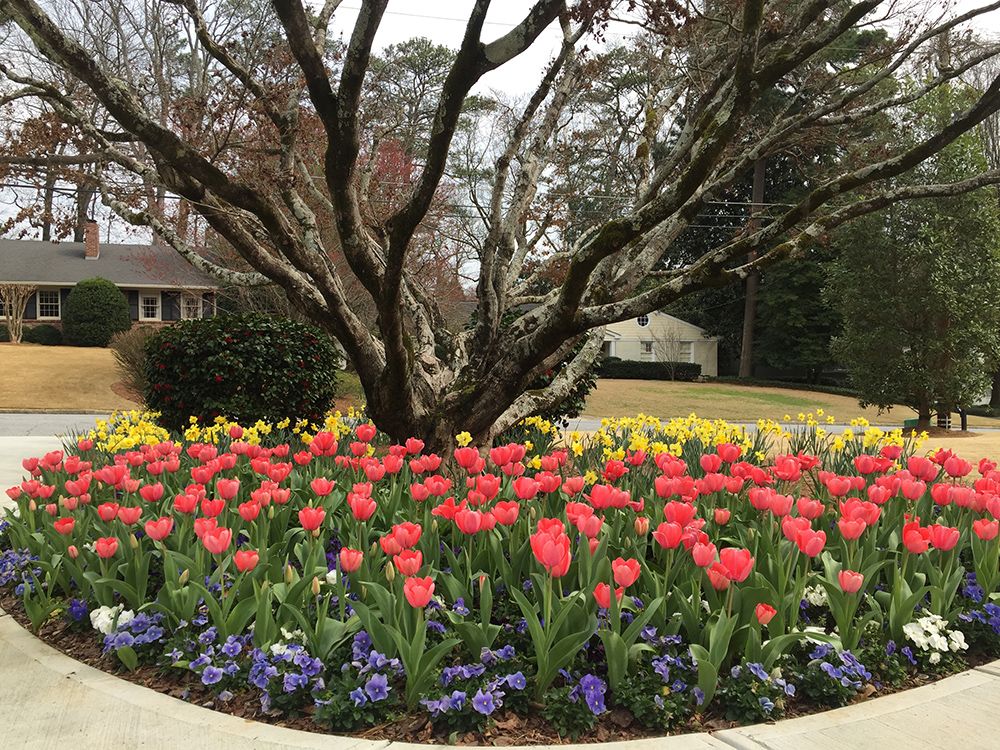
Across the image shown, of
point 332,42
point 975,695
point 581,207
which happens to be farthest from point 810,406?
point 975,695

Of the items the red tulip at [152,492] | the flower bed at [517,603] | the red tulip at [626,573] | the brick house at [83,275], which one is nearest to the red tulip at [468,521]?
the flower bed at [517,603]

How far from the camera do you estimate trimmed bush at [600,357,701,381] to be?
38.8 meters

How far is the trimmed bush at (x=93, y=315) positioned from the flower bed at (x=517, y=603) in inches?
1194

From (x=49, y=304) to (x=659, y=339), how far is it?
31794 mm

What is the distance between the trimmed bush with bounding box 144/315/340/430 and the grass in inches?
495

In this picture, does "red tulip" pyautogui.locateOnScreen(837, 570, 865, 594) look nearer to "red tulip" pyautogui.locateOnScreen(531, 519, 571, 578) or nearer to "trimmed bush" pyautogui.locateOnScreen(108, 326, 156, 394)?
"red tulip" pyautogui.locateOnScreen(531, 519, 571, 578)

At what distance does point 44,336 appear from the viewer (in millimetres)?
32562

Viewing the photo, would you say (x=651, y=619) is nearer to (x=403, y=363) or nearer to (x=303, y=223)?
(x=403, y=363)

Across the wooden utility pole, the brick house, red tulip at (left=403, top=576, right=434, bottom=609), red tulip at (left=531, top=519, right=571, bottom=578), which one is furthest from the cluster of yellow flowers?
the wooden utility pole

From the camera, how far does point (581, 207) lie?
2350 centimetres

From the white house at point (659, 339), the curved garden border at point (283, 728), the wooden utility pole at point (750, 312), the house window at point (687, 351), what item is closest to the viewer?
the curved garden border at point (283, 728)

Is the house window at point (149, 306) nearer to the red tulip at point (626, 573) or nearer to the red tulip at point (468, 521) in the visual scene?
the red tulip at point (468, 521)

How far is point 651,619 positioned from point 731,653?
318 mm

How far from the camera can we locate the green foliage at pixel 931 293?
17.8 m
